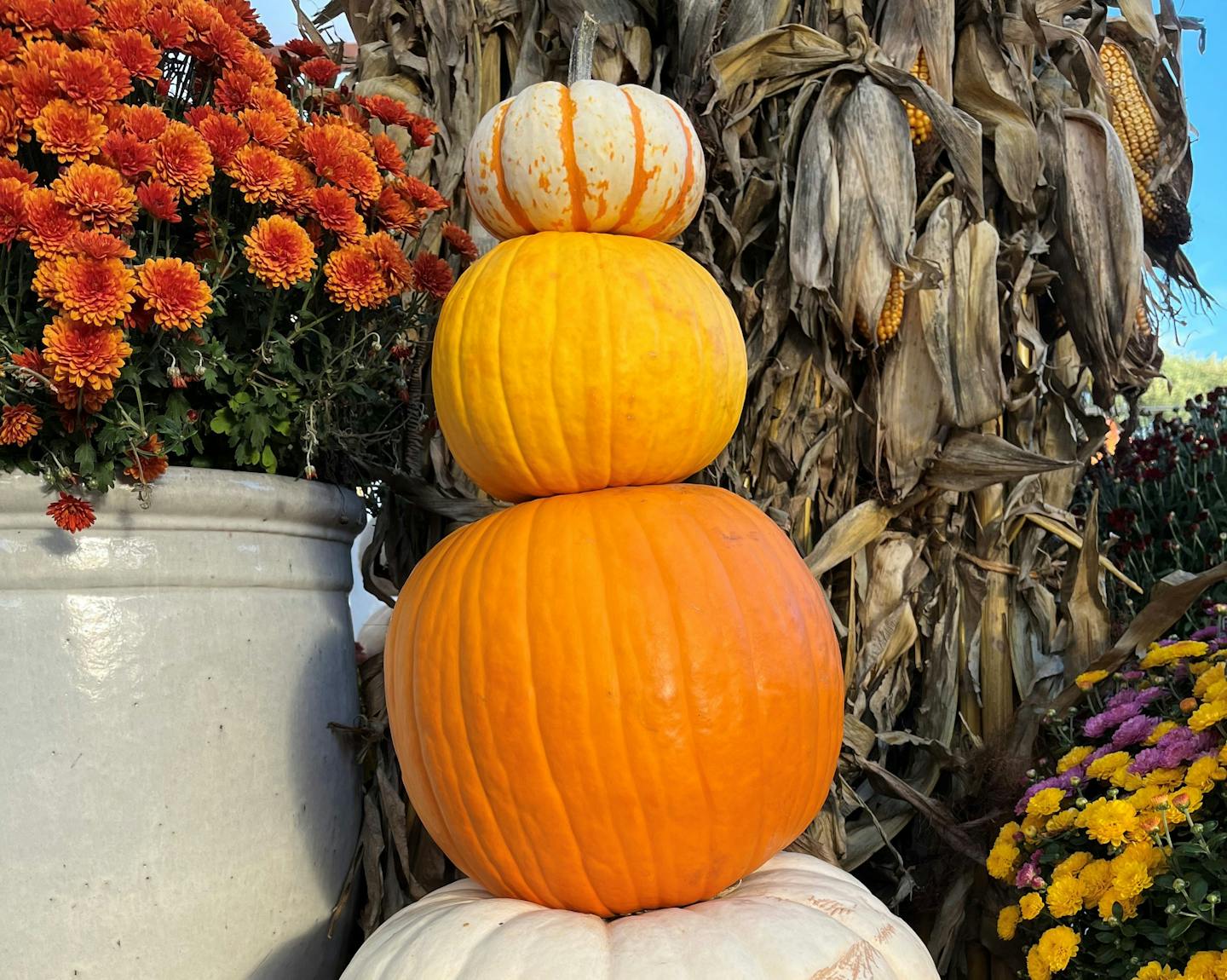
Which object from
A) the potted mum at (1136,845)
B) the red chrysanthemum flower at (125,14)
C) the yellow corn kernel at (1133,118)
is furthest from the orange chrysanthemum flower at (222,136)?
the yellow corn kernel at (1133,118)

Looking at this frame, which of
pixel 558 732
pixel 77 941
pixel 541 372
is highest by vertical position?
pixel 541 372

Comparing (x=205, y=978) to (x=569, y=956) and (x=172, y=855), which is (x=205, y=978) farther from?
(x=569, y=956)

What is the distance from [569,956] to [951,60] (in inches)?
65.2

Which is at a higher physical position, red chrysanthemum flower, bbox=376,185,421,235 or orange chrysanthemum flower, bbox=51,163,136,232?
orange chrysanthemum flower, bbox=51,163,136,232

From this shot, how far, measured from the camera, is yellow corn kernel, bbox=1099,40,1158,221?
226 cm

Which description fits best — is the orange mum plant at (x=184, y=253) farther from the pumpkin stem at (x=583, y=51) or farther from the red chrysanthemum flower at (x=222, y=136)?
the pumpkin stem at (x=583, y=51)

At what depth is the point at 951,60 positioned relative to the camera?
1.84 meters

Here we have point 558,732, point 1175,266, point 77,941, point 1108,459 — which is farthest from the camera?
point 1108,459

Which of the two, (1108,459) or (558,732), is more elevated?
(558,732)

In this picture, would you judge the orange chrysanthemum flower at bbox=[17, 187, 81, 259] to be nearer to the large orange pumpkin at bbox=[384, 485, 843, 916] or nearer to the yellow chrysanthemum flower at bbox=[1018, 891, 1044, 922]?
the large orange pumpkin at bbox=[384, 485, 843, 916]

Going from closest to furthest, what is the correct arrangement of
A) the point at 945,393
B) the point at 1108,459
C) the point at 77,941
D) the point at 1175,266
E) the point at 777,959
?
the point at 777,959 < the point at 77,941 < the point at 945,393 < the point at 1175,266 < the point at 1108,459

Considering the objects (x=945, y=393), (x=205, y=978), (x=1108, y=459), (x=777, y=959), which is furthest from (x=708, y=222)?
(x=1108, y=459)

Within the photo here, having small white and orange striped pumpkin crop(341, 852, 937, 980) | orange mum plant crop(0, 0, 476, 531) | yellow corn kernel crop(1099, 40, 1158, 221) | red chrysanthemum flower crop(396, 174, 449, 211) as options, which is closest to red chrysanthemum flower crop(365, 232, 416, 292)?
orange mum plant crop(0, 0, 476, 531)

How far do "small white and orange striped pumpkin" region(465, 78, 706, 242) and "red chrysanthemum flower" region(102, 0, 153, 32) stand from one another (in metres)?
0.58
